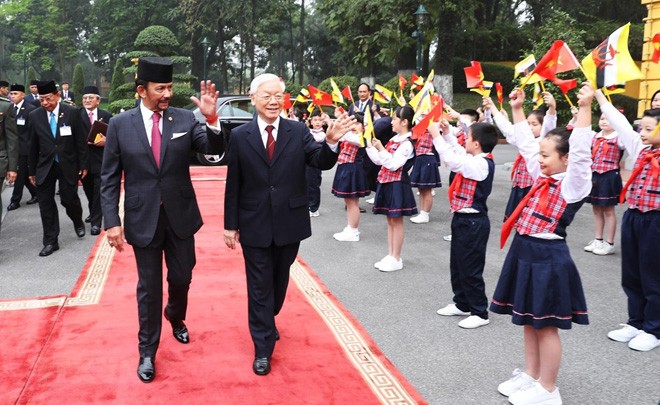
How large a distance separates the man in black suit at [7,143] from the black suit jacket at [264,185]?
3597 millimetres

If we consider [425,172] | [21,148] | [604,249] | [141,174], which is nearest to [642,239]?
[604,249]

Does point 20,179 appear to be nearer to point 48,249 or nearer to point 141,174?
point 48,249

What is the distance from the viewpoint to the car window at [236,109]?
12753 millimetres

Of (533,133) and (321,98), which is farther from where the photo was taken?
→ (321,98)

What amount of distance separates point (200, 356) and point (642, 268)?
10.1 ft

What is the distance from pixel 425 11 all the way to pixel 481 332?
→ 12.1m

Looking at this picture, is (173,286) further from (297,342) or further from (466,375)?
(466,375)

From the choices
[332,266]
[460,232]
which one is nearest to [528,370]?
[460,232]

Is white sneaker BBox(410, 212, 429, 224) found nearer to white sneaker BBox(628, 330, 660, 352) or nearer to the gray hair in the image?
white sneaker BBox(628, 330, 660, 352)

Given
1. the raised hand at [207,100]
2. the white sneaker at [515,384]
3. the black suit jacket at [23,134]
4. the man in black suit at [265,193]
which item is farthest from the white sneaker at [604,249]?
the black suit jacket at [23,134]

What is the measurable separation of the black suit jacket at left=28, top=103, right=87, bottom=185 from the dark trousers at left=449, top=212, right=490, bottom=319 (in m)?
4.52

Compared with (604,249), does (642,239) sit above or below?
above

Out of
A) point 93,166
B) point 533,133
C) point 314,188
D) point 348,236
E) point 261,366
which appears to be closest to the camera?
point 261,366

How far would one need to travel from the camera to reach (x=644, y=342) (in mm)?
4047
